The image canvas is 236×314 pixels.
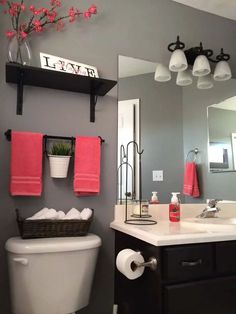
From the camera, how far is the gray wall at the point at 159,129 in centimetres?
181

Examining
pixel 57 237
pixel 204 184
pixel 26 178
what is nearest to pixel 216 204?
pixel 204 184

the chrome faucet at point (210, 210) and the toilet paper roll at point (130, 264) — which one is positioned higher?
the chrome faucet at point (210, 210)

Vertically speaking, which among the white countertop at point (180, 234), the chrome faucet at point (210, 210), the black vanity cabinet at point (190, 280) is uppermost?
the chrome faucet at point (210, 210)

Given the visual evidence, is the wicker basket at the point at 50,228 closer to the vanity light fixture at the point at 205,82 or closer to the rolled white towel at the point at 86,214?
the rolled white towel at the point at 86,214

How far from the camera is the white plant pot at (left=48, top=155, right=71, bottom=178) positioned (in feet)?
4.88

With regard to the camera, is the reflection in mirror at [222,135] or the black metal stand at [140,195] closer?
the black metal stand at [140,195]

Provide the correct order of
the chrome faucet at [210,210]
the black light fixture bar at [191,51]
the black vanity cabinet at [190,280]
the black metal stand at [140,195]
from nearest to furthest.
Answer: the black vanity cabinet at [190,280] < the black metal stand at [140,195] < the chrome faucet at [210,210] < the black light fixture bar at [191,51]

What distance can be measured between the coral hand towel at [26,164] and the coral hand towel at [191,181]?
3.35 feet

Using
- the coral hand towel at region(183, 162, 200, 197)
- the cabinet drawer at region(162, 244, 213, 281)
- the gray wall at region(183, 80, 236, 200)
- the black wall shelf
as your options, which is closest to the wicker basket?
the cabinet drawer at region(162, 244, 213, 281)

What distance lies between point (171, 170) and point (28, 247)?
1080 mm

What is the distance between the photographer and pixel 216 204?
191 centimetres

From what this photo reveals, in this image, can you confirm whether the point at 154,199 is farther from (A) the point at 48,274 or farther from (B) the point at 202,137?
(A) the point at 48,274

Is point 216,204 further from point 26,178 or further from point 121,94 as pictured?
point 26,178

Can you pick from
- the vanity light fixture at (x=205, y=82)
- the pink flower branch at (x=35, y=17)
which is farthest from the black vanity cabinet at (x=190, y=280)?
the pink flower branch at (x=35, y=17)
